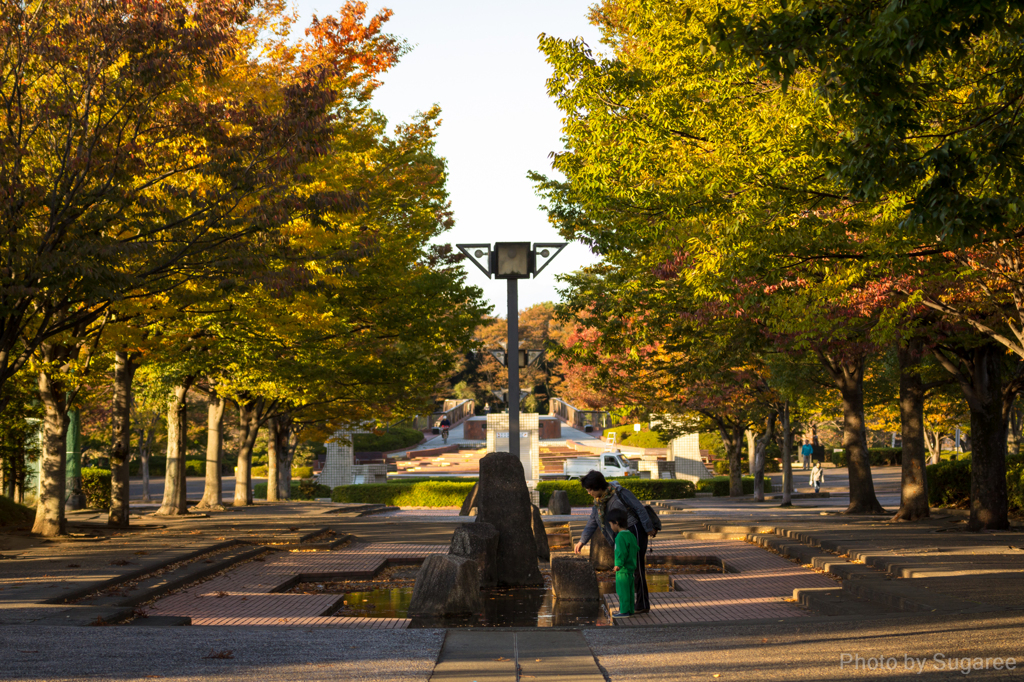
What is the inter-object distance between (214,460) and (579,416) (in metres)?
58.3

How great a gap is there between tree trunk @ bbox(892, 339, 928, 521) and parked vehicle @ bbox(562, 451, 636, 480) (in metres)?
21.8

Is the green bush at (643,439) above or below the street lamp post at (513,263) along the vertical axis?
below

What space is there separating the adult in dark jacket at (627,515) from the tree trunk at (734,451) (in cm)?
2506

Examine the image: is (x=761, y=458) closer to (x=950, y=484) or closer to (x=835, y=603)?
(x=950, y=484)

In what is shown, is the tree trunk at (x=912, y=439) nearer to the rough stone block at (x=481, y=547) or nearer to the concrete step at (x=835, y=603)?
the concrete step at (x=835, y=603)

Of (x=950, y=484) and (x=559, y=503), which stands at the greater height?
(x=950, y=484)

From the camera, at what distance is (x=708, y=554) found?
14570 mm

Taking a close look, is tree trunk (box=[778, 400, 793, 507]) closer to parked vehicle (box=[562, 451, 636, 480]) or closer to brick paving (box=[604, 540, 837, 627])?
brick paving (box=[604, 540, 837, 627])

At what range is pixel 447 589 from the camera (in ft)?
32.3

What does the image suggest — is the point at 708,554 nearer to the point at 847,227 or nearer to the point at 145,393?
the point at 847,227

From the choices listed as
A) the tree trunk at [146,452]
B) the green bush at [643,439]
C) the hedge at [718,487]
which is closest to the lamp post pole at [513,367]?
the hedge at [718,487]

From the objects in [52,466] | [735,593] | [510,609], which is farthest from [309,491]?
[735,593]

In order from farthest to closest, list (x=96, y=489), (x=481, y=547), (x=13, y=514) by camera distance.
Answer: (x=96, y=489) → (x=13, y=514) → (x=481, y=547)

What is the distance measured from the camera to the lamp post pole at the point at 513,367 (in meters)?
15.6
